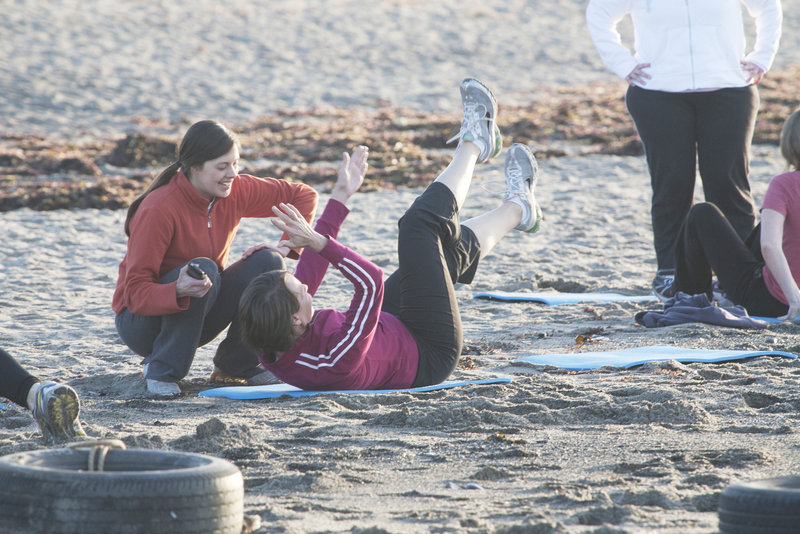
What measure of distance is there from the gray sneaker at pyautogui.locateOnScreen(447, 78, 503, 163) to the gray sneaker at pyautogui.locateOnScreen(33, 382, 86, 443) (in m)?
2.55

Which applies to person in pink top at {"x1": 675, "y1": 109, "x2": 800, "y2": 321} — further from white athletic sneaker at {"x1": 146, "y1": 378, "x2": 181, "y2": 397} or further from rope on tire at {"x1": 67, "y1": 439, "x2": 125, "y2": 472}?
rope on tire at {"x1": 67, "y1": 439, "x2": 125, "y2": 472}

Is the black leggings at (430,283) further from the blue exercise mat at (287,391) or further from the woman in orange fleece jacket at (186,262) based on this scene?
the woman in orange fleece jacket at (186,262)

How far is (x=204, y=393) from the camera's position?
463 centimetres

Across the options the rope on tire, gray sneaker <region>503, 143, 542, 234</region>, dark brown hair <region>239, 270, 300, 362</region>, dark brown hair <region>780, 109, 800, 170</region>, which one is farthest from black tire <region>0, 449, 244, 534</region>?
dark brown hair <region>780, 109, 800, 170</region>

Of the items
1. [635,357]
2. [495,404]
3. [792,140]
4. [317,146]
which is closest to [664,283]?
[792,140]

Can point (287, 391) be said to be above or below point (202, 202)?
below

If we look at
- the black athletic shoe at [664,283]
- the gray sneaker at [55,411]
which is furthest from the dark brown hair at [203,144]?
the black athletic shoe at [664,283]

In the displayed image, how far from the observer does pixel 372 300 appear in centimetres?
413

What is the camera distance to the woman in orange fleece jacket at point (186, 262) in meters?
4.52

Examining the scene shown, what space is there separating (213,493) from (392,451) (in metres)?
1.20

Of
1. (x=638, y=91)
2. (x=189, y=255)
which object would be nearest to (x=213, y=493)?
(x=189, y=255)

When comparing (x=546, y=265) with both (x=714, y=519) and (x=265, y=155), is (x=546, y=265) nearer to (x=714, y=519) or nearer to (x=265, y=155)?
(x=714, y=519)

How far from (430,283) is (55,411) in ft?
5.58

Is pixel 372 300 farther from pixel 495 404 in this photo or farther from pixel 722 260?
pixel 722 260
